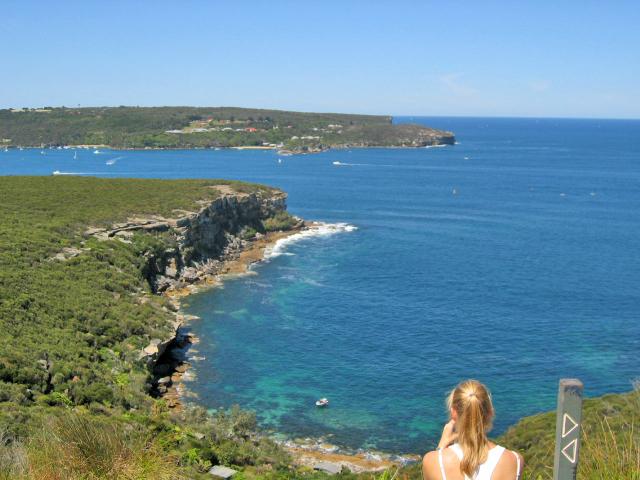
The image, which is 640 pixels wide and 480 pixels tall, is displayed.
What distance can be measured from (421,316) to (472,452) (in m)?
37.6

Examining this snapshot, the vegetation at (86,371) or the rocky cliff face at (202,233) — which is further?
the rocky cliff face at (202,233)

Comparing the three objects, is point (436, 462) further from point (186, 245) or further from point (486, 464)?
point (186, 245)

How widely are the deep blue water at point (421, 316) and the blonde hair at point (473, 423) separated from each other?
22.0 m

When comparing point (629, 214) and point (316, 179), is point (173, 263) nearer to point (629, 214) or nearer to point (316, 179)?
point (629, 214)

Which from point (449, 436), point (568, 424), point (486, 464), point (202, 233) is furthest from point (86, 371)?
point (202, 233)

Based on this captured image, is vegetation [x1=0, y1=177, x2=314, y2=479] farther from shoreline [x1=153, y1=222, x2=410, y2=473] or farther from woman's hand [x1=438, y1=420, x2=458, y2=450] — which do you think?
woman's hand [x1=438, y1=420, x2=458, y2=450]

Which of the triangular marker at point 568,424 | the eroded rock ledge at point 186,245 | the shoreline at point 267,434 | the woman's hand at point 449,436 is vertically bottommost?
the shoreline at point 267,434

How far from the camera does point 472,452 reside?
16.0 feet

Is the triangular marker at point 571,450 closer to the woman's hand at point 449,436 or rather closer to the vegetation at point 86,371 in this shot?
the woman's hand at point 449,436

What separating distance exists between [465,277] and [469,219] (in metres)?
29.0

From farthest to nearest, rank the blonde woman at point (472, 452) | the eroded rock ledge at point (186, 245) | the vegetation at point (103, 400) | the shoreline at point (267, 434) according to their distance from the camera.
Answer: the eroded rock ledge at point (186, 245)
the shoreline at point (267, 434)
the vegetation at point (103, 400)
the blonde woman at point (472, 452)

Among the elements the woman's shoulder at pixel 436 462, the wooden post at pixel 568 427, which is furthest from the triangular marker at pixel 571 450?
the woman's shoulder at pixel 436 462

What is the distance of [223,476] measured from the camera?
19.6 meters

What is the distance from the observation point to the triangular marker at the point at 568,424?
4.66m
